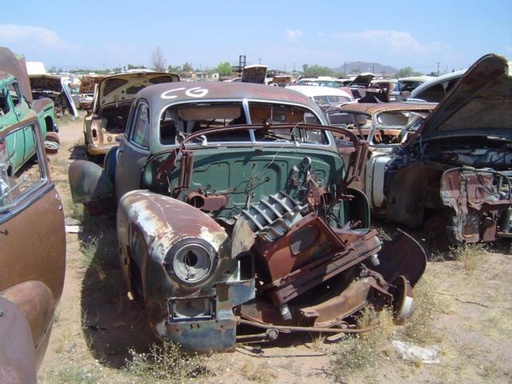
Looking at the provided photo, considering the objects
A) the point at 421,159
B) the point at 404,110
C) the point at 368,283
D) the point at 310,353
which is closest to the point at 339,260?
the point at 368,283

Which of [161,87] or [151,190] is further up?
[161,87]

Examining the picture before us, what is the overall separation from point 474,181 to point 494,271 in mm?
954

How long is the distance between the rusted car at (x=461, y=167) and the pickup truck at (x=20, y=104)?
540 cm

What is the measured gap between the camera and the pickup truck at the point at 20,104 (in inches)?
349

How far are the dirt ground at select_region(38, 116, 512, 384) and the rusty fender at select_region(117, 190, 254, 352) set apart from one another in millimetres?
346

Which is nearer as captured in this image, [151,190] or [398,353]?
[398,353]

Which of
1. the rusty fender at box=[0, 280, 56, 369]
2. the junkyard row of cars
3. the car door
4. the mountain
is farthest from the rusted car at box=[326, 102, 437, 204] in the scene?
the mountain

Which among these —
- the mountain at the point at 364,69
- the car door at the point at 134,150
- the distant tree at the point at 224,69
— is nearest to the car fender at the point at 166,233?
the car door at the point at 134,150

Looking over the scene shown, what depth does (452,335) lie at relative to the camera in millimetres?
4102

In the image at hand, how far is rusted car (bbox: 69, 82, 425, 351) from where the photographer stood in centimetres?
323

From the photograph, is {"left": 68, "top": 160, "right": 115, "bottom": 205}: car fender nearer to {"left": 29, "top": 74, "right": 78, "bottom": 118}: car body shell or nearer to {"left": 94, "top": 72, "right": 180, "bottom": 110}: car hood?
{"left": 94, "top": 72, "right": 180, "bottom": 110}: car hood

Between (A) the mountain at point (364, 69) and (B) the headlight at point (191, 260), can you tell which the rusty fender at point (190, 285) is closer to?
(B) the headlight at point (191, 260)

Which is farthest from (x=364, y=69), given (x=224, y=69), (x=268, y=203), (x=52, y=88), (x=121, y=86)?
(x=268, y=203)

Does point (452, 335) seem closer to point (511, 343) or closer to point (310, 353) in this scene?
point (511, 343)
